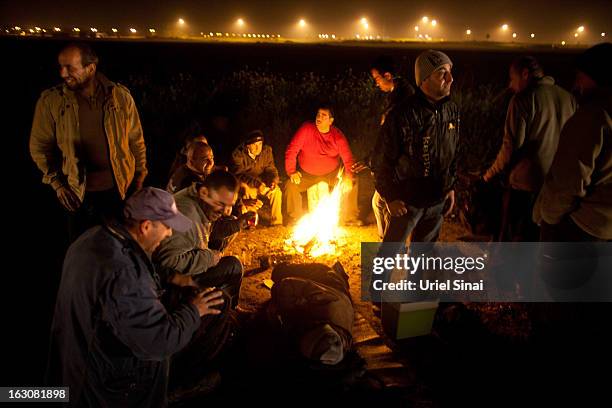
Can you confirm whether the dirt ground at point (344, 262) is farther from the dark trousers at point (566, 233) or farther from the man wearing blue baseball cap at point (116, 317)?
the man wearing blue baseball cap at point (116, 317)

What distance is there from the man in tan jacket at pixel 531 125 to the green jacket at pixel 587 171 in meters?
1.27

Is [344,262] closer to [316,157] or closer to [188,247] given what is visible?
[316,157]

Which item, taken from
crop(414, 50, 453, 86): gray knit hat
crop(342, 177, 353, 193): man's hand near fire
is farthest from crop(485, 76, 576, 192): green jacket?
crop(342, 177, 353, 193): man's hand near fire

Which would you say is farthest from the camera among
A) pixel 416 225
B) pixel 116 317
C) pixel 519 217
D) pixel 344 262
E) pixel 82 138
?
pixel 344 262

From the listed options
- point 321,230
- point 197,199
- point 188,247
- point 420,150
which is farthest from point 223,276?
point 321,230

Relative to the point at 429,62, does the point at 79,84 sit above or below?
below

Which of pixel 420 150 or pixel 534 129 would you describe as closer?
pixel 420 150

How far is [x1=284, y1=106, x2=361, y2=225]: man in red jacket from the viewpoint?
24.2ft

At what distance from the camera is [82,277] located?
2363 millimetres

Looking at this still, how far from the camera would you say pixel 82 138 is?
15.1 feet

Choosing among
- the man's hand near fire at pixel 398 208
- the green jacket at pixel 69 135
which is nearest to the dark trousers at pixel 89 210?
the green jacket at pixel 69 135

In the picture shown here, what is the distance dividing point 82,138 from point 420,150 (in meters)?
3.55

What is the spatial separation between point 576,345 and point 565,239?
1220 mm

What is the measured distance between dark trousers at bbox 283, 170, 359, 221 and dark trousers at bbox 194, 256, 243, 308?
3.41 meters
